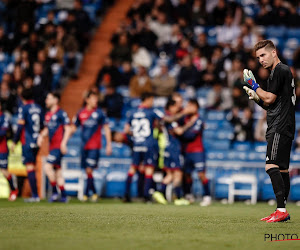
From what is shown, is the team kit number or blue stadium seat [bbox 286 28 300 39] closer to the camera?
the team kit number

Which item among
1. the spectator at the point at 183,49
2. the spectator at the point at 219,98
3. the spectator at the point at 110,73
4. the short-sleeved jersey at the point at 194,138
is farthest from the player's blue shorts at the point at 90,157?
the spectator at the point at 183,49

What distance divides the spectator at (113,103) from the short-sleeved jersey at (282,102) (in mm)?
10120

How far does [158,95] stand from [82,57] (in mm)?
4336

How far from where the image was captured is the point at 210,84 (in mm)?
18344

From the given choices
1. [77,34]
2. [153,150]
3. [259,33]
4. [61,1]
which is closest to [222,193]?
[153,150]

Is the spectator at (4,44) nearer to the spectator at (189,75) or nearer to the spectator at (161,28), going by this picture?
the spectator at (161,28)

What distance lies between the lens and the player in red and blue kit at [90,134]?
13.5 m

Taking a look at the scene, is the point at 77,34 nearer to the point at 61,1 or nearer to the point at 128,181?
the point at 61,1

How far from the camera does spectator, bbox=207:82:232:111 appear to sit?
17562mm

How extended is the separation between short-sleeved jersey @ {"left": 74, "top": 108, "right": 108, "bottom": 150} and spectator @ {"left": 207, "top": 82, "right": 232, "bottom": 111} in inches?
189

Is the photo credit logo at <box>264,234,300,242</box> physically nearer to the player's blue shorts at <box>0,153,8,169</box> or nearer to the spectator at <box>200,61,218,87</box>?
the player's blue shorts at <box>0,153,8,169</box>

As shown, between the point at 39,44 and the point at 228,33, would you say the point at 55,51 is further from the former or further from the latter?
the point at 228,33

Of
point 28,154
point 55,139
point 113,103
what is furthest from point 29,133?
point 113,103

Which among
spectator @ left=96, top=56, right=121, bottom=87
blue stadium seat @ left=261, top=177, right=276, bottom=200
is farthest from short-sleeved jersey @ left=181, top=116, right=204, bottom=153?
spectator @ left=96, top=56, right=121, bottom=87
